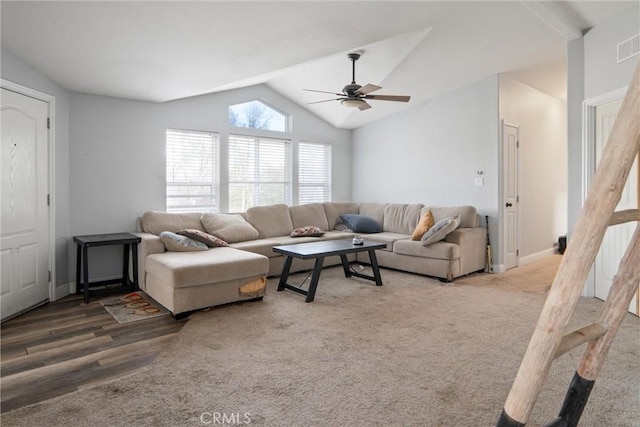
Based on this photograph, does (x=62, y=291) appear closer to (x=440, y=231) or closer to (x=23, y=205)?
(x=23, y=205)

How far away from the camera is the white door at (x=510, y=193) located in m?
5.25

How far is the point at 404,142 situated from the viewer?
6.38 meters

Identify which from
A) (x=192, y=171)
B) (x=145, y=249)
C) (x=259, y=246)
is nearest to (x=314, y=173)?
(x=192, y=171)

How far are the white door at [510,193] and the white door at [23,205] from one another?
533 centimetres

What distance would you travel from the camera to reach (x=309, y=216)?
6.12 meters

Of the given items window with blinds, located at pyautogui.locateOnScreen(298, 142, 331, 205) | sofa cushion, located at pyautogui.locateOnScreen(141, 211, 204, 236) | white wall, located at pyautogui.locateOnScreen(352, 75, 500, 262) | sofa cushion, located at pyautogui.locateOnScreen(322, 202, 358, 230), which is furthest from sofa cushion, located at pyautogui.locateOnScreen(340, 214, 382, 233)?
sofa cushion, located at pyautogui.locateOnScreen(141, 211, 204, 236)

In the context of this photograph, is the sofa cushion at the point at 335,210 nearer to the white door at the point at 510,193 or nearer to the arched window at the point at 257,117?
the arched window at the point at 257,117

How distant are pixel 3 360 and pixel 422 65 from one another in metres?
4.83

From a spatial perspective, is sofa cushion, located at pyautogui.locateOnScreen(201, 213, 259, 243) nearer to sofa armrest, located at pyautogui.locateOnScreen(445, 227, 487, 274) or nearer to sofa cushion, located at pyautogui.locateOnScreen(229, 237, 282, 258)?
sofa cushion, located at pyautogui.locateOnScreen(229, 237, 282, 258)

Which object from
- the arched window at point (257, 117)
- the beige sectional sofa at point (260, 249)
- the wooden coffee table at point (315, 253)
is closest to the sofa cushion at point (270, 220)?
the beige sectional sofa at point (260, 249)

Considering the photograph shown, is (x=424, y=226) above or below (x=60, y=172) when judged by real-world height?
below

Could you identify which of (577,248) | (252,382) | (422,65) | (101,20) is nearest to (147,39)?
(101,20)

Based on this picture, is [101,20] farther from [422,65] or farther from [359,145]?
[359,145]
